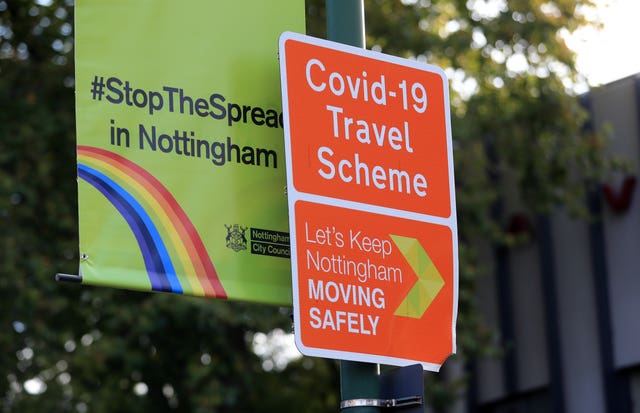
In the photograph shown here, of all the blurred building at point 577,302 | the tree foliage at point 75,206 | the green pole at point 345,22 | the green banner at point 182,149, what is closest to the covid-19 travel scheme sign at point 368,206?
the green pole at point 345,22

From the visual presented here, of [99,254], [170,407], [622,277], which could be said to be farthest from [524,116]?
[99,254]

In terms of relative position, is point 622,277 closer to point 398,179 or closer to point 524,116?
point 524,116

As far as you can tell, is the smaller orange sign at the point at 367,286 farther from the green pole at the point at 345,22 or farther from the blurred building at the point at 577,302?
the blurred building at the point at 577,302

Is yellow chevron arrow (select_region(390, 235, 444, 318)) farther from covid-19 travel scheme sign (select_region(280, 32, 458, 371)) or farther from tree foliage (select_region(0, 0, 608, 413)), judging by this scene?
tree foliage (select_region(0, 0, 608, 413))

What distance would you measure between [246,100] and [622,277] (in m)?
12.6

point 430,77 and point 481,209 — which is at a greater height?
point 481,209

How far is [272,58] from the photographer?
18.2ft

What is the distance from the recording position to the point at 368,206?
5.23 meters

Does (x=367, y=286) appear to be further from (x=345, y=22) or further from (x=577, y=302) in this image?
(x=577, y=302)

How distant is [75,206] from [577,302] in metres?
7.53

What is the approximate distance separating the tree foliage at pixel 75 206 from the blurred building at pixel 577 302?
2.75 ft

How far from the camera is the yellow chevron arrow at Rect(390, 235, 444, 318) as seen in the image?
5227mm

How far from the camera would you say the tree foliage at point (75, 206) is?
13.8 meters

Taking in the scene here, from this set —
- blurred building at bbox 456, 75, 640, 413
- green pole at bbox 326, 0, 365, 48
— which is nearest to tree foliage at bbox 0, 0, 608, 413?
blurred building at bbox 456, 75, 640, 413
